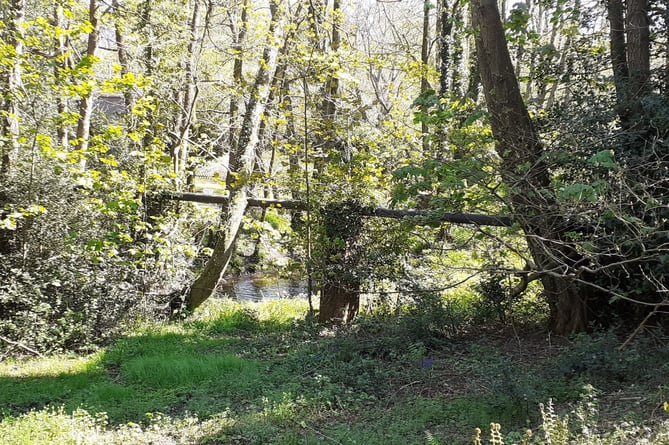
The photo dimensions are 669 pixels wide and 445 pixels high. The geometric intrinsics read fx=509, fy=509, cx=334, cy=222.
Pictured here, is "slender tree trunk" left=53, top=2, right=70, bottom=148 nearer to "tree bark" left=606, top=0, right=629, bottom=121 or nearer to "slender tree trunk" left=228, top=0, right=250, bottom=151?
"slender tree trunk" left=228, top=0, right=250, bottom=151

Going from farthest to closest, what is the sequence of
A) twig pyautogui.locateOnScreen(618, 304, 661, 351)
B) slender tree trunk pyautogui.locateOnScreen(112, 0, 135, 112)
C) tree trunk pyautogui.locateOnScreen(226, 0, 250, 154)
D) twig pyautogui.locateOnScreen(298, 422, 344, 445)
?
tree trunk pyautogui.locateOnScreen(226, 0, 250, 154), slender tree trunk pyautogui.locateOnScreen(112, 0, 135, 112), twig pyautogui.locateOnScreen(618, 304, 661, 351), twig pyautogui.locateOnScreen(298, 422, 344, 445)

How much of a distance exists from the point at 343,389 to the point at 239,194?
445 cm

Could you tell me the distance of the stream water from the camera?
37.4 feet

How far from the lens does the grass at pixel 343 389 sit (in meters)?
3.84

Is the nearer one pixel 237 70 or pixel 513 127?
pixel 513 127

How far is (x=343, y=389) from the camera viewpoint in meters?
5.03

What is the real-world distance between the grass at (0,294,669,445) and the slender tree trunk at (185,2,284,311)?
1299mm

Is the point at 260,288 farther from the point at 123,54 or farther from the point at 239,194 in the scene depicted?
the point at 123,54

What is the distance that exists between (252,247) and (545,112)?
35.2ft

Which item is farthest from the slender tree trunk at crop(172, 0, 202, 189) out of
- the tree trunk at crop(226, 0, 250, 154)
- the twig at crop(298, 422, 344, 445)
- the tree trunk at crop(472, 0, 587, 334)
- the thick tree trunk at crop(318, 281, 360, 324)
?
the twig at crop(298, 422, 344, 445)

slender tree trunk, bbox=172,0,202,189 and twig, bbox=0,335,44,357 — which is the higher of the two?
slender tree trunk, bbox=172,0,202,189

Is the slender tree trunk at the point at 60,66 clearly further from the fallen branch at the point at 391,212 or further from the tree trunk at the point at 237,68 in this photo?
the tree trunk at the point at 237,68

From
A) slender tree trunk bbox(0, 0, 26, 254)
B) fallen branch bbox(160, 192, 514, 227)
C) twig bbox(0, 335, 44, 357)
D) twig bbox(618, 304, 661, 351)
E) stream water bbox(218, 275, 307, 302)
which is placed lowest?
stream water bbox(218, 275, 307, 302)

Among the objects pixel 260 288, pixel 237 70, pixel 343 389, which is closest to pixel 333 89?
pixel 237 70
